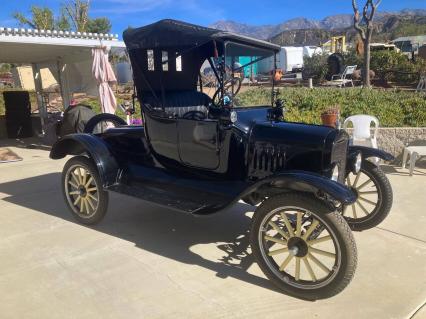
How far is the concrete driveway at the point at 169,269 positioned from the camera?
2.76 metres

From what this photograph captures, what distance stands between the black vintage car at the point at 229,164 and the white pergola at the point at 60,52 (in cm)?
495

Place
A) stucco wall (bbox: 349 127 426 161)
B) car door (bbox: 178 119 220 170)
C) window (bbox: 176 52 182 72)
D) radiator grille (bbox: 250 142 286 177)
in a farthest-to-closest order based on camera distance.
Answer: stucco wall (bbox: 349 127 426 161) → window (bbox: 176 52 182 72) → car door (bbox: 178 119 220 170) → radiator grille (bbox: 250 142 286 177)

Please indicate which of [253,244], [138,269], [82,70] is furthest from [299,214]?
[82,70]

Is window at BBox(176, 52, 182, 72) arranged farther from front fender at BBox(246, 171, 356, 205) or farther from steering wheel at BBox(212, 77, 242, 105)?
front fender at BBox(246, 171, 356, 205)

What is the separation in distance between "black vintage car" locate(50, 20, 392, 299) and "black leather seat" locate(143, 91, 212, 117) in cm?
1

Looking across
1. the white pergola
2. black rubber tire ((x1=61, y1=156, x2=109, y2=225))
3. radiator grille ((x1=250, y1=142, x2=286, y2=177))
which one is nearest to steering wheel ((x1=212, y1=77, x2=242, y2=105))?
radiator grille ((x1=250, y1=142, x2=286, y2=177))

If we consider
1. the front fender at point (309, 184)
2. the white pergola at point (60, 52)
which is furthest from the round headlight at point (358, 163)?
the white pergola at point (60, 52)

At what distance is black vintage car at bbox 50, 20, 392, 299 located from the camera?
2893 millimetres

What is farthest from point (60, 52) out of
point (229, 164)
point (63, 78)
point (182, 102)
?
point (229, 164)

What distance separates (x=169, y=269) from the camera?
3.32 m

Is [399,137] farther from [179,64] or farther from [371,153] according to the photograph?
[179,64]

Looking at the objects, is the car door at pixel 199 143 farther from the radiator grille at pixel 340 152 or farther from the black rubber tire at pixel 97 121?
the black rubber tire at pixel 97 121

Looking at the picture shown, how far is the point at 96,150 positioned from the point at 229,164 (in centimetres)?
150

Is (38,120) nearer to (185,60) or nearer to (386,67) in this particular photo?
(185,60)
